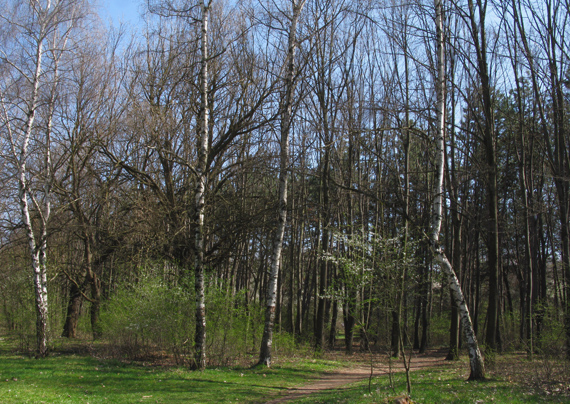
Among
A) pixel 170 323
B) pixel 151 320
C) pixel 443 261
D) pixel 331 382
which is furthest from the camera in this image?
pixel 151 320

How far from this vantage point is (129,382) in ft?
30.0

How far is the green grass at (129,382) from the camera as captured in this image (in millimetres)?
7719

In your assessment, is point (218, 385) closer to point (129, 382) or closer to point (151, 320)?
point (129, 382)

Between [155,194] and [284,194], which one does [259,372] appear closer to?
[284,194]

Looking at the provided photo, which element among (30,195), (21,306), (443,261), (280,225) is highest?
(30,195)

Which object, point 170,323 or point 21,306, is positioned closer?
point 170,323

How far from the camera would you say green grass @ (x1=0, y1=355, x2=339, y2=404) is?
7.72 m

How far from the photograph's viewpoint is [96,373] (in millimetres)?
10102

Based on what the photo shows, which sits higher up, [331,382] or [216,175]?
[216,175]

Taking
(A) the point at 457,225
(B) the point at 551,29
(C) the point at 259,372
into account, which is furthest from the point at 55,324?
(B) the point at 551,29

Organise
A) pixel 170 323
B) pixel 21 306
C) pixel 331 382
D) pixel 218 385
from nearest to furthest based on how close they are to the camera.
→ pixel 218 385
pixel 331 382
pixel 170 323
pixel 21 306

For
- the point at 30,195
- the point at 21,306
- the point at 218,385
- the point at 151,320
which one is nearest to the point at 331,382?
the point at 218,385

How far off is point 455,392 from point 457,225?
9.70m

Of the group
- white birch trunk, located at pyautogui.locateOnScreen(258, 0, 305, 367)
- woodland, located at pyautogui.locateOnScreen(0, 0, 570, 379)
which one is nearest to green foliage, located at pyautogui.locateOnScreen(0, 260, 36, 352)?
woodland, located at pyautogui.locateOnScreen(0, 0, 570, 379)
